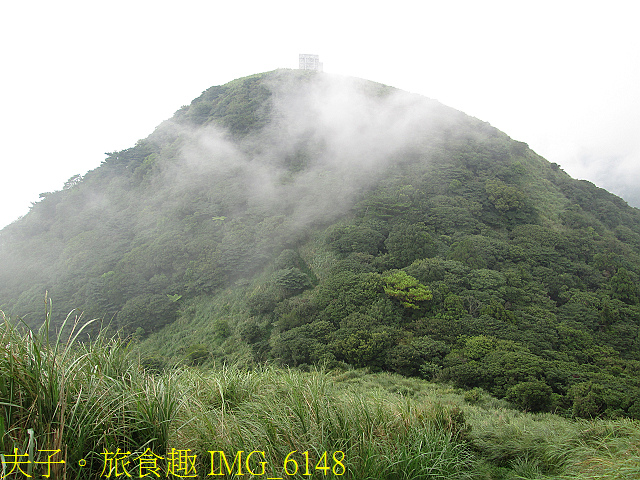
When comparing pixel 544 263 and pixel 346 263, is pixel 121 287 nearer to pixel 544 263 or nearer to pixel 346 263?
pixel 346 263

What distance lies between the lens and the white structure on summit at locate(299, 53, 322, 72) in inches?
2039

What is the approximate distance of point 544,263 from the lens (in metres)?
18.2

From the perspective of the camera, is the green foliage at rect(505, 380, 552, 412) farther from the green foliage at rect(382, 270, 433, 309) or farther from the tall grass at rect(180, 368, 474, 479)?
the tall grass at rect(180, 368, 474, 479)

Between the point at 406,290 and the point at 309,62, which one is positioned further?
the point at 309,62

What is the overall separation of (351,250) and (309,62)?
143 ft

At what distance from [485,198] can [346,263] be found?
12527mm

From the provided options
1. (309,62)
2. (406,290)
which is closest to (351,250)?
(406,290)

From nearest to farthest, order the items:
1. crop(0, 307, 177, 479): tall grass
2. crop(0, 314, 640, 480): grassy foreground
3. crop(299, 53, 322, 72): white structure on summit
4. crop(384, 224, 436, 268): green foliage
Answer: crop(0, 307, 177, 479): tall grass
crop(0, 314, 640, 480): grassy foreground
crop(384, 224, 436, 268): green foliage
crop(299, 53, 322, 72): white structure on summit

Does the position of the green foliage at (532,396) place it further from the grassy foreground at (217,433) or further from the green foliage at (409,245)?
the green foliage at (409,245)

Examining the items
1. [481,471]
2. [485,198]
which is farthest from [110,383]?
[485,198]

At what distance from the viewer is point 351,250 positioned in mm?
20344

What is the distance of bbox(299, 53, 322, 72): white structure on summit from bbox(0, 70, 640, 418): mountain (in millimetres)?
12080

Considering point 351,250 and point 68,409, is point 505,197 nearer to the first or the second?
point 351,250

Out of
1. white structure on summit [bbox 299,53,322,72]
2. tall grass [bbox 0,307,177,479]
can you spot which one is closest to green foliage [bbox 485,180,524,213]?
tall grass [bbox 0,307,177,479]
